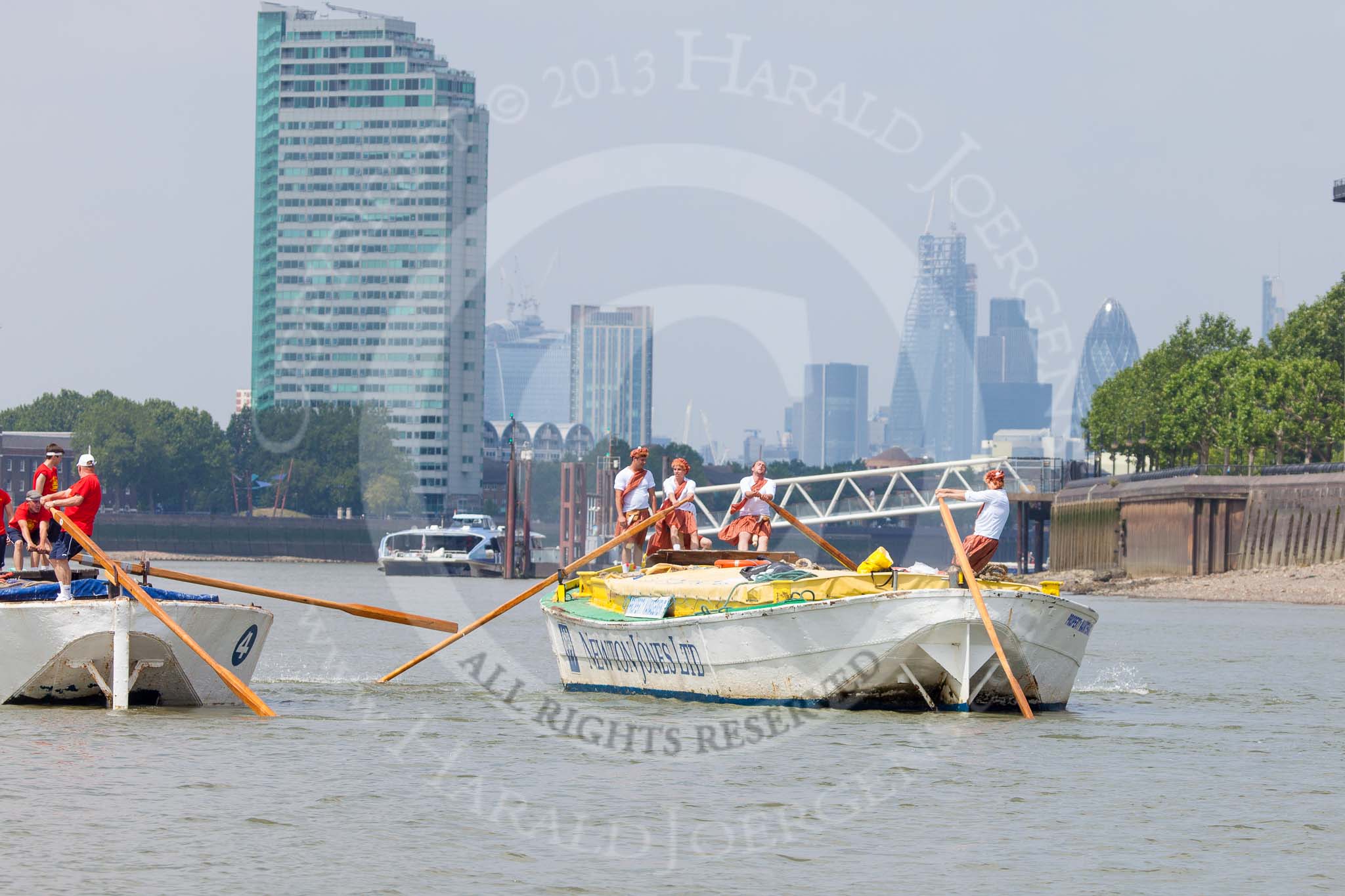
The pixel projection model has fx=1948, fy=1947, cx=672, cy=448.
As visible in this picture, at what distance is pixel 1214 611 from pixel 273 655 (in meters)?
42.6

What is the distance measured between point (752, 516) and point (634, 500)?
1906 millimetres

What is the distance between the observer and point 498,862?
612 inches

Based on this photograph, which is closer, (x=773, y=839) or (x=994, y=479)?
(x=773, y=839)

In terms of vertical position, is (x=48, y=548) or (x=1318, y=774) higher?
(x=48, y=548)

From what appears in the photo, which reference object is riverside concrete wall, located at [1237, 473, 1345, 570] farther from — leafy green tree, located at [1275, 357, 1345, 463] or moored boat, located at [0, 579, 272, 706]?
moored boat, located at [0, 579, 272, 706]

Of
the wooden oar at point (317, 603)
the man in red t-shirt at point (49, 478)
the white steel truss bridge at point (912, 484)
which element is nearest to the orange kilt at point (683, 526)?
the wooden oar at point (317, 603)

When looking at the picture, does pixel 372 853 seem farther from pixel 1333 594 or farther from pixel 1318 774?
pixel 1333 594

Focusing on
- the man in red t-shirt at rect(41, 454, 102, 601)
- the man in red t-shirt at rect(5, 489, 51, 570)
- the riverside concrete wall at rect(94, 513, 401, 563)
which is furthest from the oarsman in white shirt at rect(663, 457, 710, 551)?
the riverside concrete wall at rect(94, 513, 401, 563)

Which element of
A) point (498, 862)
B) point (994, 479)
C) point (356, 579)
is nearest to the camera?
point (498, 862)

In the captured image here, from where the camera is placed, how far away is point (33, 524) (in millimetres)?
24500

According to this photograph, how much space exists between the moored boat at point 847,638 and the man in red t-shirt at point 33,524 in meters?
7.39

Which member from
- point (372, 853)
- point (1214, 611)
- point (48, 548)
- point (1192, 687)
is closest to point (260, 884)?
point (372, 853)

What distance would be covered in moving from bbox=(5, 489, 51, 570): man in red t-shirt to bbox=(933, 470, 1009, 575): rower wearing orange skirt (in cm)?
1099

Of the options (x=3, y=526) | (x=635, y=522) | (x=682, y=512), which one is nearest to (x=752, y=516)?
(x=682, y=512)
